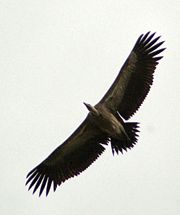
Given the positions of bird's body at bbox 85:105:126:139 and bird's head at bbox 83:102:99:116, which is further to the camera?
bird's body at bbox 85:105:126:139

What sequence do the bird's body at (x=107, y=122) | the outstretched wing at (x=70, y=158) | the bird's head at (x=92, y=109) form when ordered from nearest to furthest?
the bird's head at (x=92, y=109) < the bird's body at (x=107, y=122) < the outstretched wing at (x=70, y=158)

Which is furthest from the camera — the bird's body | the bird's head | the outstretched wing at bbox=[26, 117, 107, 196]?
the outstretched wing at bbox=[26, 117, 107, 196]

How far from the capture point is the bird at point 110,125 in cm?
1955

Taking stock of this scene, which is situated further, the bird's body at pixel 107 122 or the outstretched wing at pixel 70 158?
the outstretched wing at pixel 70 158

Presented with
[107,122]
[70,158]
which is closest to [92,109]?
[107,122]

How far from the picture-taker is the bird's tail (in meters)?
19.4

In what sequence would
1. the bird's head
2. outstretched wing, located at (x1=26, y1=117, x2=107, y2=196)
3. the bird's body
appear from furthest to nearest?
outstretched wing, located at (x1=26, y1=117, x2=107, y2=196) < the bird's body < the bird's head

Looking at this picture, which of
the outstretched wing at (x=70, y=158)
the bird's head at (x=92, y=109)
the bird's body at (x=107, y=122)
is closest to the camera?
the bird's head at (x=92, y=109)

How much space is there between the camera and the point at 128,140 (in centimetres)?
1947

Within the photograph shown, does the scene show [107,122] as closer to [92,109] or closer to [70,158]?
[92,109]

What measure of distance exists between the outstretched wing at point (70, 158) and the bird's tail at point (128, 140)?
1.96 ft

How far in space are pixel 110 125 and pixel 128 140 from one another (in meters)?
0.64

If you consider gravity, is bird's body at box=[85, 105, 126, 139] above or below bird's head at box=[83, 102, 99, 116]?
below

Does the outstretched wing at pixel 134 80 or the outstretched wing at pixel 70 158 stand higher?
the outstretched wing at pixel 134 80
